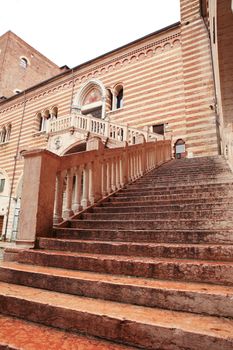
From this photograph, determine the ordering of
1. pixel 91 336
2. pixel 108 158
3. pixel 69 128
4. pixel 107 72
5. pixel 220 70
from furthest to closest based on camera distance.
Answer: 1. pixel 107 72
2. pixel 69 128
3. pixel 220 70
4. pixel 108 158
5. pixel 91 336

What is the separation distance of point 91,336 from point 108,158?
4.67 m

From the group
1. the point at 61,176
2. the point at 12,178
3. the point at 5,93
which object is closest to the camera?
the point at 61,176

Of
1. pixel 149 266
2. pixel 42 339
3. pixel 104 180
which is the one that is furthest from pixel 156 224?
pixel 104 180

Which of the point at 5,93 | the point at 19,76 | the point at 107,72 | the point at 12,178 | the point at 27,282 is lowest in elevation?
the point at 27,282

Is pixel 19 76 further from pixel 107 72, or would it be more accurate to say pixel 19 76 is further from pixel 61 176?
pixel 61 176

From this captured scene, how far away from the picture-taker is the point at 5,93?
88.8ft

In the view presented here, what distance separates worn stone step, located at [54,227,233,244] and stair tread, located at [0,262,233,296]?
897 mm

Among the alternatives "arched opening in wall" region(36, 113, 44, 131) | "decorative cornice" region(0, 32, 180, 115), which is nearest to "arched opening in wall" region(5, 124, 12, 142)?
"decorative cornice" region(0, 32, 180, 115)

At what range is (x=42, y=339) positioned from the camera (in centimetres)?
193

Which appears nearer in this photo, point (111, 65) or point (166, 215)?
point (166, 215)

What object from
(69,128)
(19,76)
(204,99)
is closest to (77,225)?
(69,128)

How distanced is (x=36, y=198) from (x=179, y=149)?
35.1 feet

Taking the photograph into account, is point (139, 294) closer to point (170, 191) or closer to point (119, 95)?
point (170, 191)

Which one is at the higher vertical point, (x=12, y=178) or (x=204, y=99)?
(x=204, y=99)
